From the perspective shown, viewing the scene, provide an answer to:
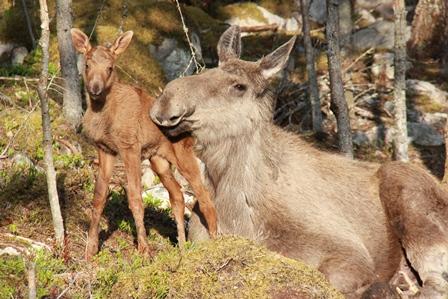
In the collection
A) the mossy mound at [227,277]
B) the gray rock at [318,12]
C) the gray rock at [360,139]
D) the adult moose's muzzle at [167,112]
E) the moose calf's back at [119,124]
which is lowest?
the gray rock at [360,139]

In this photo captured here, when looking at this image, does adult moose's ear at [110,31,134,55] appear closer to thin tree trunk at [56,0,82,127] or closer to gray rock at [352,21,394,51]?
thin tree trunk at [56,0,82,127]

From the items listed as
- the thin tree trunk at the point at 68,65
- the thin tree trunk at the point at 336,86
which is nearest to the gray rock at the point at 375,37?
the thin tree trunk at the point at 336,86

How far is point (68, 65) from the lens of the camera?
44.0 ft

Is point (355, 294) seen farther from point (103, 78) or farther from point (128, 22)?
point (128, 22)

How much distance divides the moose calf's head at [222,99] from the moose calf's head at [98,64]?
94cm

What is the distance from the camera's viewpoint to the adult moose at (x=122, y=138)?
854cm

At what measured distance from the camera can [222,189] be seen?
8.28 metres

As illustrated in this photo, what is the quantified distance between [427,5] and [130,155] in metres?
18.5

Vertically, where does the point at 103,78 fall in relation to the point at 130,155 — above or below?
above

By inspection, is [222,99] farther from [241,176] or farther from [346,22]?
[346,22]

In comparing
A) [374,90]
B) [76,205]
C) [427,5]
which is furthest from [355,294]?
[427,5]

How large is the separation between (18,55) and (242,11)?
10578mm

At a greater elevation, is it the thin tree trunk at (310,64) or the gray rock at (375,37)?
the thin tree trunk at (310,64)

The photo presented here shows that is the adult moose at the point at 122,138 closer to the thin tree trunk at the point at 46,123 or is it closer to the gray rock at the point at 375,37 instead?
the thin tree trunk at the point at 46,123
